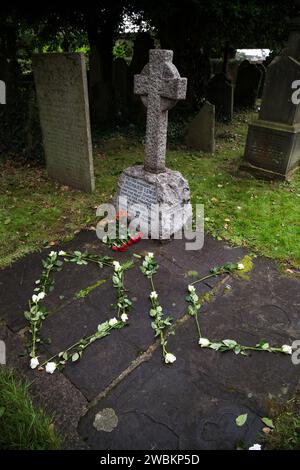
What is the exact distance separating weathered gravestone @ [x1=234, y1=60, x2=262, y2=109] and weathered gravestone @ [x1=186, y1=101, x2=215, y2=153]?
5213 millimetres

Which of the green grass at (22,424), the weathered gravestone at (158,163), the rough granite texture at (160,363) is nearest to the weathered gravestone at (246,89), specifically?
the weathered gravestone at (158,163)

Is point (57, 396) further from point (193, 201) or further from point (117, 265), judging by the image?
point (193, 201)

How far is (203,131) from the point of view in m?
7.42

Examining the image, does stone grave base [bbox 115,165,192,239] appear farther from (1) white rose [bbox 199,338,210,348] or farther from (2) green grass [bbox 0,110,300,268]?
(1) white rose [bbox 199,338,210,348]

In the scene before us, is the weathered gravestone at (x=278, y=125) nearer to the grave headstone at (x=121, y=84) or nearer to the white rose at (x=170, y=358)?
the grave headstone at (x=121, y=84)

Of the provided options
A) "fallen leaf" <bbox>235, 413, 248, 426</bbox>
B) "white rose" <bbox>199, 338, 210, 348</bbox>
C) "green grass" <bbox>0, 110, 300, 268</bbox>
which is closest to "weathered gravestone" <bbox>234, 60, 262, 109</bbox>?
"green grass" <bbox>0, 110, 300, 268</bbox>

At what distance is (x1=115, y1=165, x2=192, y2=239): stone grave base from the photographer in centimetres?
Result: 408

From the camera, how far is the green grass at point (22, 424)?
80.0 inches

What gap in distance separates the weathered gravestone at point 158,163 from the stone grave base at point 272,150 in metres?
2.61

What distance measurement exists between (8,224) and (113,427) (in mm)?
3195

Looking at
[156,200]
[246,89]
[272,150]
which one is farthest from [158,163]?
[246,89]

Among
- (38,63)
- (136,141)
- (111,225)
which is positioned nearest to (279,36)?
(136,141)

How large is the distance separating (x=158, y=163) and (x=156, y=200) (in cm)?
48
